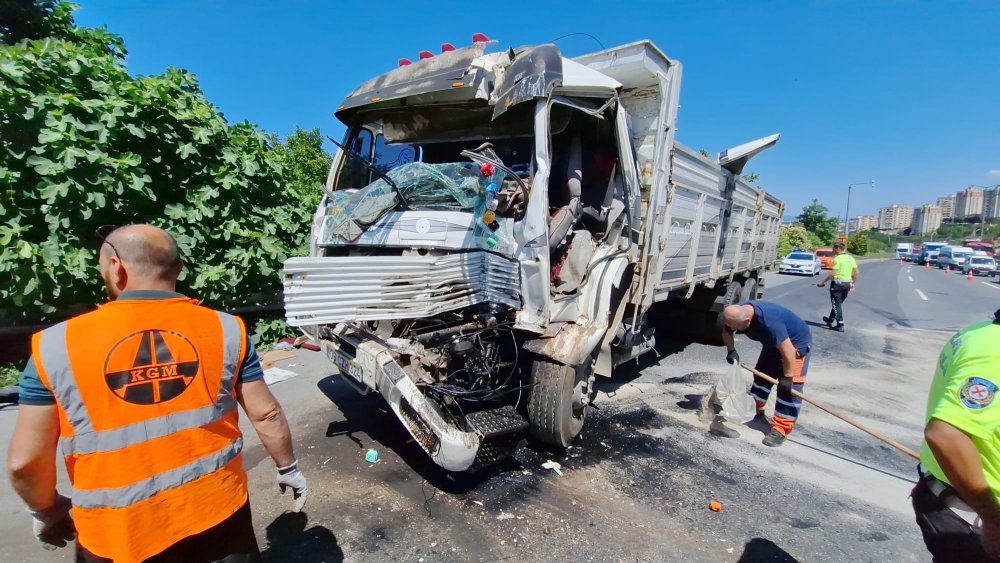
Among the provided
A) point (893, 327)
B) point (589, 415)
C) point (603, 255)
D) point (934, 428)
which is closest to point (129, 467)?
point (934, 428)

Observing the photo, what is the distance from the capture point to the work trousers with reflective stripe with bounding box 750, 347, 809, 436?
3.84 metres

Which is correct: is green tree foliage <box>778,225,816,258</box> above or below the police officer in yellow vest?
above

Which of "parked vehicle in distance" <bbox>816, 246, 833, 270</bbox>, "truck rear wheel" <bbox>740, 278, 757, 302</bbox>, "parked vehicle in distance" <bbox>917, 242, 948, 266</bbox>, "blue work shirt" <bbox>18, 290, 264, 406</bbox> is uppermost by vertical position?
"parked vehicle in distance" <bbox>917, 242, 948, 266</bbox>

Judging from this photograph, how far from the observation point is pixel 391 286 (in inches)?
116

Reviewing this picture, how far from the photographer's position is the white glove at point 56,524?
1.42 m

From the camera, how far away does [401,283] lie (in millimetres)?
2992

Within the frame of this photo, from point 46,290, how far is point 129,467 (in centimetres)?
398

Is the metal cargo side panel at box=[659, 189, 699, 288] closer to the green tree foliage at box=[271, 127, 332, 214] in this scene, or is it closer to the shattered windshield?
the shattered windshield

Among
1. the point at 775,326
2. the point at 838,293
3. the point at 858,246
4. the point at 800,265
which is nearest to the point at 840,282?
the point at 838,293

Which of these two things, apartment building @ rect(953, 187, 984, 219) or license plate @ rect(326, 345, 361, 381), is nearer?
license plate @ rect(326, 345, 361, 381)

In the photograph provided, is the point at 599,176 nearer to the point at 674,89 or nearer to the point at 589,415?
the point at 674,89

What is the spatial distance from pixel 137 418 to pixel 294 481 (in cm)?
71

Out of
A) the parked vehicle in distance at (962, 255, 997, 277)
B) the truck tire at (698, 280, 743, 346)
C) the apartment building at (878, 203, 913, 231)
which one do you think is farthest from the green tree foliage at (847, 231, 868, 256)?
the apartment building at (878, 203, 913, 231)

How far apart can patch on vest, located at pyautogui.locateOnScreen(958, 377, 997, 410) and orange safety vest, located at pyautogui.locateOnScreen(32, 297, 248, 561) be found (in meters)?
2.33
